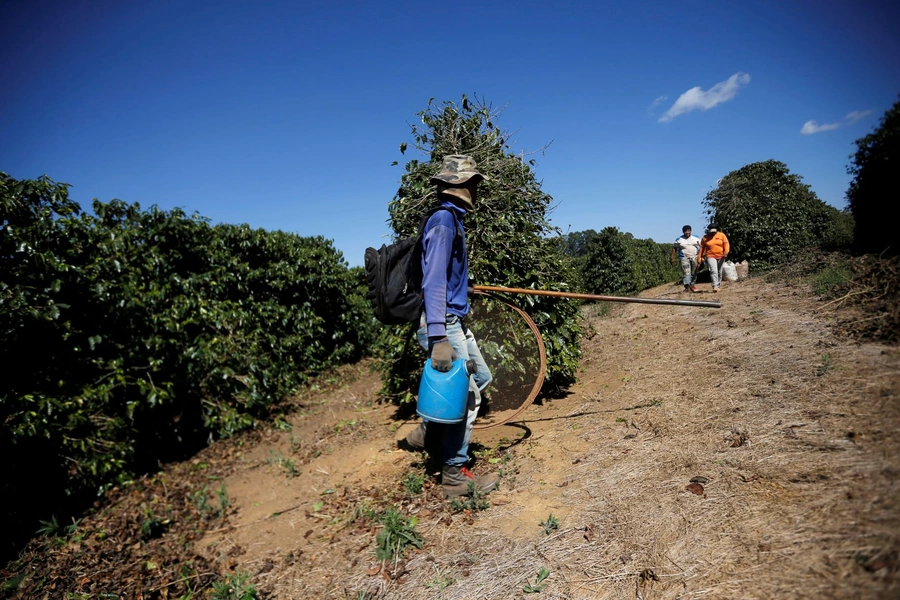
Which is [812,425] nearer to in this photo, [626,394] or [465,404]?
[465,404]

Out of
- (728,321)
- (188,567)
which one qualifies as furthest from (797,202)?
(188,567)

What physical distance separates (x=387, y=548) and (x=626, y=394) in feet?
9.53

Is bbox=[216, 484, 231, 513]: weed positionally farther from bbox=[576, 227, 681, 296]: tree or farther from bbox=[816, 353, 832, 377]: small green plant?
bbox=[576, 227, 681, 296]: tree

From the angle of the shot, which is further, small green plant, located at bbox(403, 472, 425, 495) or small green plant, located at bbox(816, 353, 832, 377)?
small green plant, located at bbox(403, 472, 425, 495)

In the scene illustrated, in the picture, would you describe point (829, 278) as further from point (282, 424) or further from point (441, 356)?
point (282, 424)

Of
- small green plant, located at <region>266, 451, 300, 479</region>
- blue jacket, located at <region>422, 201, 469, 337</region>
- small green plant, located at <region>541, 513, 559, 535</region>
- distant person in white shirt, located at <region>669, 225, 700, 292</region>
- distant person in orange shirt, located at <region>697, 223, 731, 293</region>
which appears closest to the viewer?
small green plant, located at <region>541, 513, 559, 535</region>

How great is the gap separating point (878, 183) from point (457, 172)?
2353 millimetres

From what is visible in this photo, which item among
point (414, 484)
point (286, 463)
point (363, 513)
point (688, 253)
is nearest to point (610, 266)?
point (688, 253)

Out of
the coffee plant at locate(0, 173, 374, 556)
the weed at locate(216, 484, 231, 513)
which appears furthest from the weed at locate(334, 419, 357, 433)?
the weed at locate(216, 484, 231, 513)

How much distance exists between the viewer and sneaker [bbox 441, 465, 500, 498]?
3.36 meters

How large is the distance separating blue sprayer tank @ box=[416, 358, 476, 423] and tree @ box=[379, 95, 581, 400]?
166 cm

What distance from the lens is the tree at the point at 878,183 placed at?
4.52ft

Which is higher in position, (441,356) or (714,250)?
(714,250)

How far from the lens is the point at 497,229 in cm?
467
